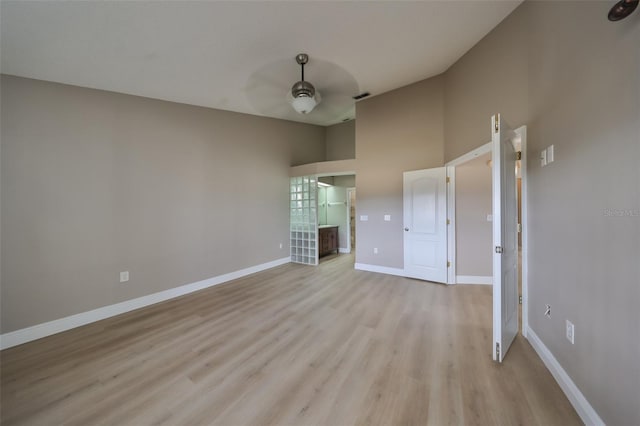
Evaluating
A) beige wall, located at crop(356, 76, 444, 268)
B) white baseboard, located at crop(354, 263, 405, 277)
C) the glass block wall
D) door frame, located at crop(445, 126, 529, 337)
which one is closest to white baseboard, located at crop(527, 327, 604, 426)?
door frame, located at crop(445, 126, 529, 337)

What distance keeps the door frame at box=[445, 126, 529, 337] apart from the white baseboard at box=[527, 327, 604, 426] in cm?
32

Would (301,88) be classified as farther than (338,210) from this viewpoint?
No

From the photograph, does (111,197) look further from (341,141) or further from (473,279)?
(473,279)

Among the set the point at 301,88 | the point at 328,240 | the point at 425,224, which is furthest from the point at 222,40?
the point at 328,240

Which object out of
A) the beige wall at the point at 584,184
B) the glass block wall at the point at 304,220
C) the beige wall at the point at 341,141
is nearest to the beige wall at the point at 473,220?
the beige wall at the point at 584,184

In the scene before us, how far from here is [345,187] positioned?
6.76m

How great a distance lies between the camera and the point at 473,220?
377 cm

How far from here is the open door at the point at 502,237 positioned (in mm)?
1867

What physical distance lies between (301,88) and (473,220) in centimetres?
341

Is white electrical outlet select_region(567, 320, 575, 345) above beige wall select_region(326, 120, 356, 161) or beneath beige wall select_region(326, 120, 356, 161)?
beneath

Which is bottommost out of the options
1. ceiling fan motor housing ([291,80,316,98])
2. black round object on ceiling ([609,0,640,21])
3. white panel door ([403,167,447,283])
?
white panel door ([403,167,447,283])

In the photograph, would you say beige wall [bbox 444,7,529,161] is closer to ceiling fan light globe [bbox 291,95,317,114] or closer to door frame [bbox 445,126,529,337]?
door frame [bbox 445,126,529,337]

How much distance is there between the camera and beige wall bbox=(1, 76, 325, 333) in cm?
238

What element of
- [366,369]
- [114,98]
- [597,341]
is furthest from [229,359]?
[114,98]
